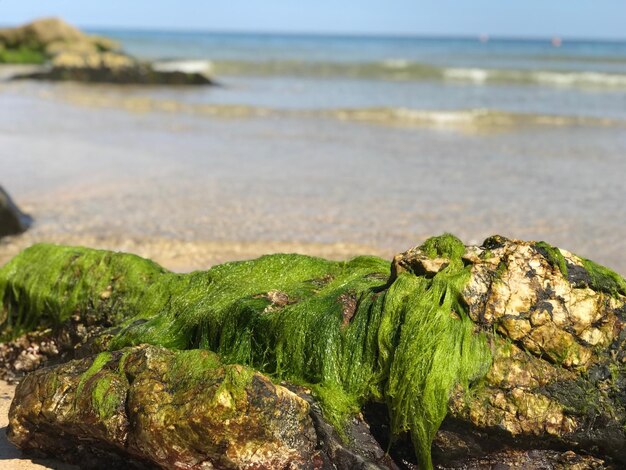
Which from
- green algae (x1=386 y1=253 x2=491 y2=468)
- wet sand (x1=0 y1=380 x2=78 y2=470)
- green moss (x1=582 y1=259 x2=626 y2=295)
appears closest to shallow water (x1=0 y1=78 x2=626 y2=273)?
green moss (x1=582 y1=259 x2=626 y2=295)

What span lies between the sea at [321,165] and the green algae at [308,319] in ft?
9.68

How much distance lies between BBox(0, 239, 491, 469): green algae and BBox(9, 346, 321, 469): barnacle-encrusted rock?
0.21ft

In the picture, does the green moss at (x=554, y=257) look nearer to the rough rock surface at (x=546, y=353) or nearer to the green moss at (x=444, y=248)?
the rough rock surface at (x=546, y=353)

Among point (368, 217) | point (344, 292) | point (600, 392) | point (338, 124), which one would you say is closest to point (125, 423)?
point (344, 292)

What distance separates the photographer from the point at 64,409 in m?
3.37

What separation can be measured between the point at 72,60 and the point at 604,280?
27.5 meters

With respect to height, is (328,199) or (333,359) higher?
(333,359)

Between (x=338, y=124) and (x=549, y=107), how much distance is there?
719cm

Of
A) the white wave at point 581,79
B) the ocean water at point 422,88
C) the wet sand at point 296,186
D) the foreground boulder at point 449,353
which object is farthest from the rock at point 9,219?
the white wave at point 581,79

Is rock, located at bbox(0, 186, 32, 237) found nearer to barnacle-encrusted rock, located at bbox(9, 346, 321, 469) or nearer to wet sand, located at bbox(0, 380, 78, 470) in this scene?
wet sand, located at bbox(0, 380, 78, 470)

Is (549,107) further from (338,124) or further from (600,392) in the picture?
(600,392)

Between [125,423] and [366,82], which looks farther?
[366,82]

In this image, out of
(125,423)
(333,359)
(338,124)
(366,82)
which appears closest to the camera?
(125,423)

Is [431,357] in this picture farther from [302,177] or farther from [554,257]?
[302,177]
